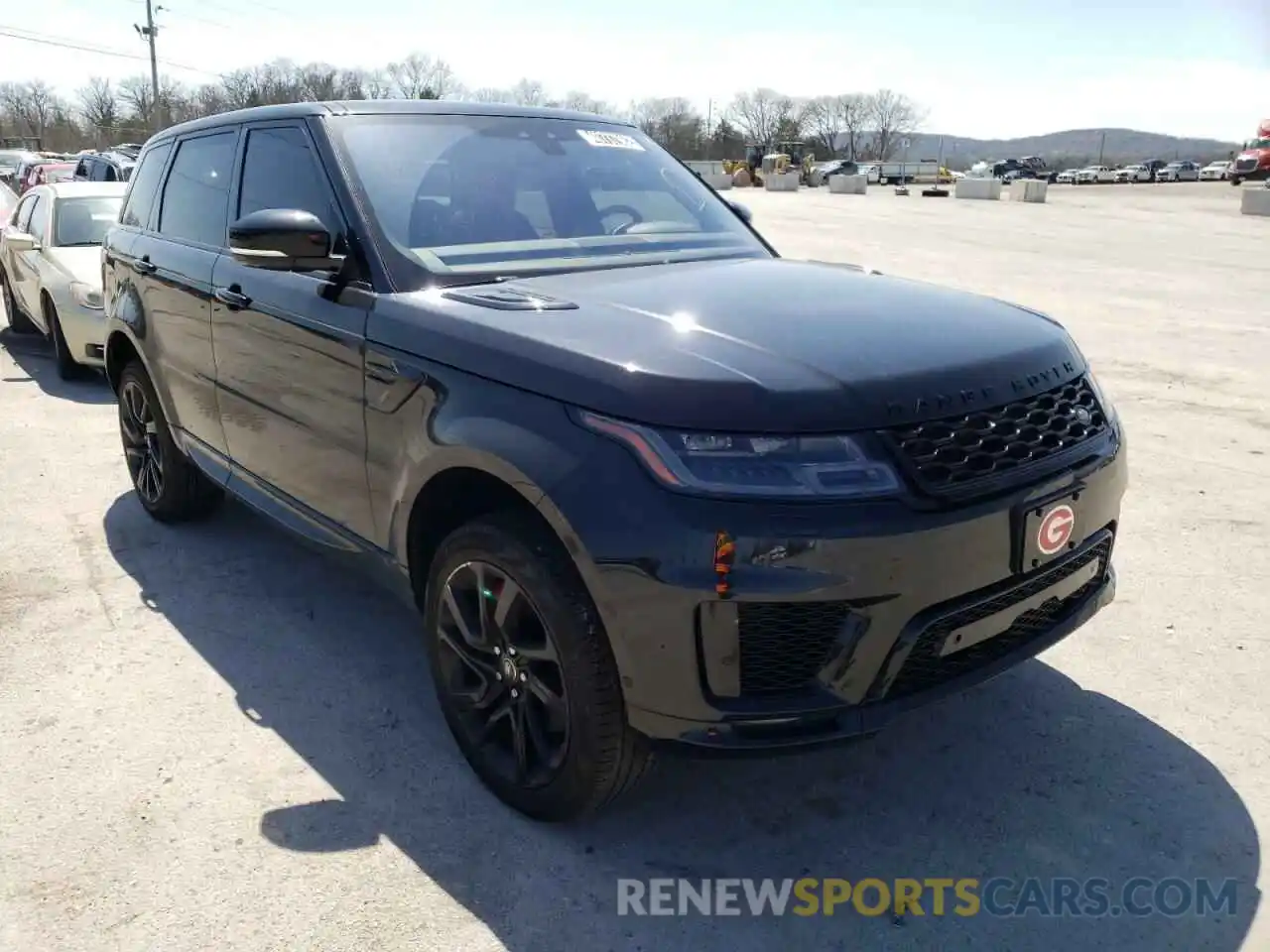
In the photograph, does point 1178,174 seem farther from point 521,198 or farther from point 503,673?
point 503,673

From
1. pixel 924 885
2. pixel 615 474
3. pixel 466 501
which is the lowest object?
pixel 924 885

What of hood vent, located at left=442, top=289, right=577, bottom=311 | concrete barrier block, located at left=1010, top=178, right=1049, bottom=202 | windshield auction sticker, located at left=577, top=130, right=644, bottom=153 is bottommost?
hood vent, located at left=442, top=289, right=577, bottom=311

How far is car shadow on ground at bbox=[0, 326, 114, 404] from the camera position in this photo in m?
8.13

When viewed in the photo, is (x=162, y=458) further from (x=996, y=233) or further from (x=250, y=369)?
(x=996, y=233)

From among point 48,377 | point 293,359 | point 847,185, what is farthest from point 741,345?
point 847,185

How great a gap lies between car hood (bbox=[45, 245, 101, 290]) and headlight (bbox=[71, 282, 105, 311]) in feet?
0.13

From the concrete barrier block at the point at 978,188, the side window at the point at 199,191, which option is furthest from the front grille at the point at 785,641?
the concrete barrier block at the point at 978,188

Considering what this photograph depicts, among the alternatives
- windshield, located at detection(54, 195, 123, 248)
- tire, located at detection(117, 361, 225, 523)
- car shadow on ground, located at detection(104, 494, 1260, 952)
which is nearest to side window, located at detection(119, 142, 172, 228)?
tire, located at detection(117, 361, 225, 523)

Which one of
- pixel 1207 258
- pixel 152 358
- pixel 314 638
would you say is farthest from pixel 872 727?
pixel 1207 258

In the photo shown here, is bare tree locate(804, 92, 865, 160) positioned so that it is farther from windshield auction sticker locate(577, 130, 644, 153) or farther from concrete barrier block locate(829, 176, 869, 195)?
windshield auction sticker locate(577, 130, 644, 153)

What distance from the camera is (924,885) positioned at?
8.27 ft

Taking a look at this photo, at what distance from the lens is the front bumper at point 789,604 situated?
2.14 meters

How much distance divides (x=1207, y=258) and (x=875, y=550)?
17133 millimetres
